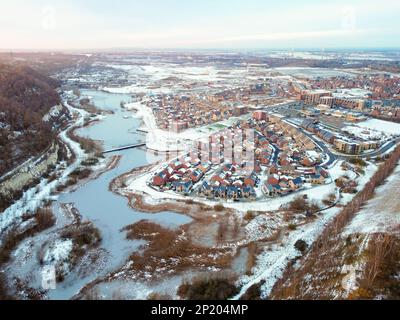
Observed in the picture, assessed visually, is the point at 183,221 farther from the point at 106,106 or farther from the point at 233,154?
the point at 106,106

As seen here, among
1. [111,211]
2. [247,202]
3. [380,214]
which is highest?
[380,214]

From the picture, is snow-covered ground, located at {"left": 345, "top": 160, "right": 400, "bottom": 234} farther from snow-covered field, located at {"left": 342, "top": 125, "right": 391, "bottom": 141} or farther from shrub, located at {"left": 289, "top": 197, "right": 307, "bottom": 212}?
snow-covered field, located at {"left": 342, "top": 125, "right": 391, "bottom": 141}

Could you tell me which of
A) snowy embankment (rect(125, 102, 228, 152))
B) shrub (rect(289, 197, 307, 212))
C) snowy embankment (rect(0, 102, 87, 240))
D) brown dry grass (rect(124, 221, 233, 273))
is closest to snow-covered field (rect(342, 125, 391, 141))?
snowy embankment (rect(125, 102, 228, 152))

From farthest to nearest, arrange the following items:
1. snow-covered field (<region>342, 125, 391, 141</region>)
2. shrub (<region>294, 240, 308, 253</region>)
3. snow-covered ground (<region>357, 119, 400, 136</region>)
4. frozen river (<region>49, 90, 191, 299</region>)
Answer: snow-covered ground (<region>357, 119, 400, 136</region>), snow-covered field (<region>342, 125, 391, 141</region>), shrub (<region>294, 240, 308, 253</region>), frozen river (<region>49, 90, 191, 299</region>)

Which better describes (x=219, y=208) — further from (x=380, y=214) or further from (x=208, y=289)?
(x=380, y=214)

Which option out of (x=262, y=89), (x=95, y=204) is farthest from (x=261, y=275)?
(x=262, y=89)

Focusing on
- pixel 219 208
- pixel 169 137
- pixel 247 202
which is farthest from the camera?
pixel 169 137

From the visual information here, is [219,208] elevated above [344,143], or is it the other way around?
[344,143]

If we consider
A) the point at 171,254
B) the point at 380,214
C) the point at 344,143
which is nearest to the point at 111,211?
the point at 171,254
